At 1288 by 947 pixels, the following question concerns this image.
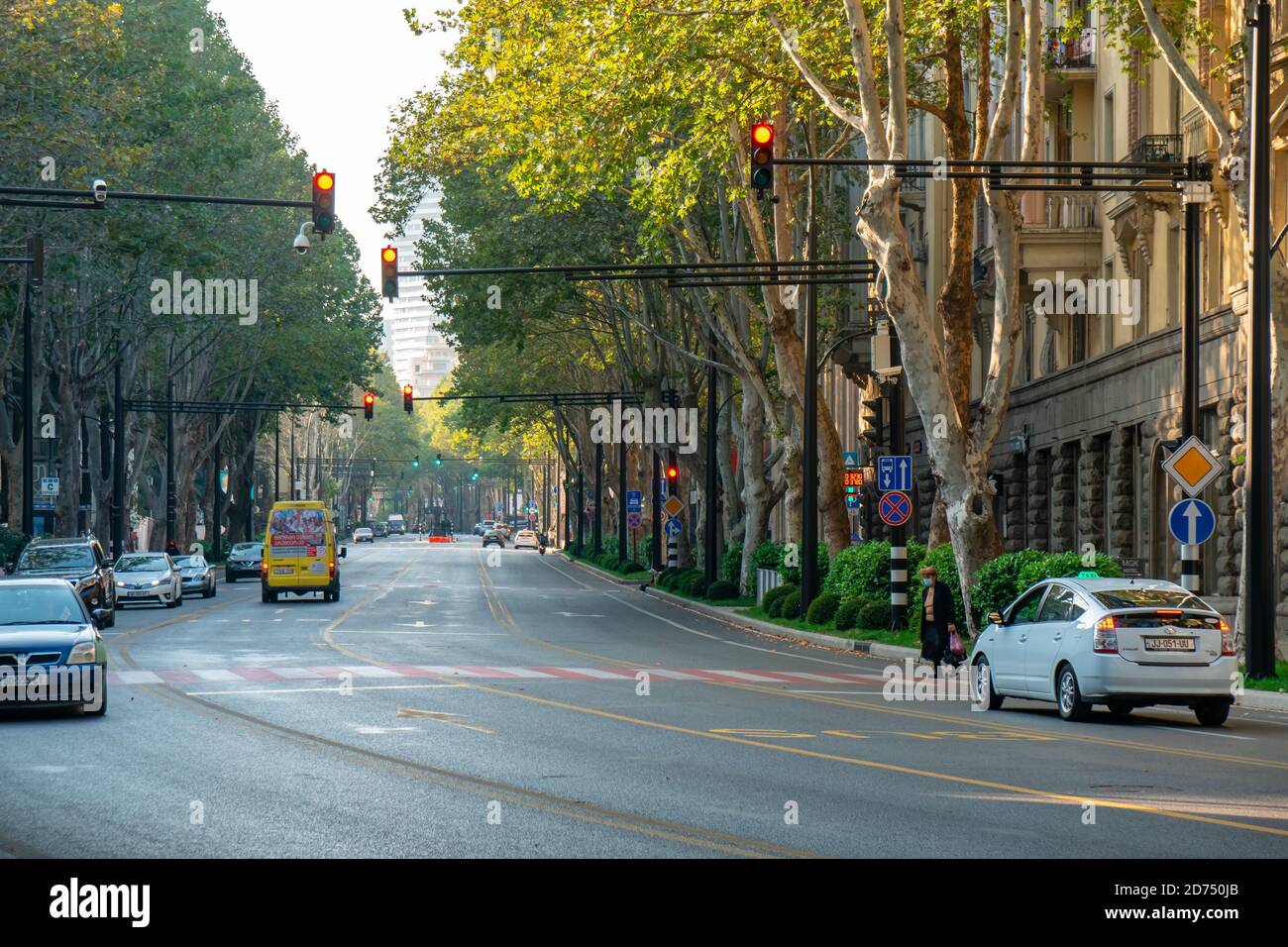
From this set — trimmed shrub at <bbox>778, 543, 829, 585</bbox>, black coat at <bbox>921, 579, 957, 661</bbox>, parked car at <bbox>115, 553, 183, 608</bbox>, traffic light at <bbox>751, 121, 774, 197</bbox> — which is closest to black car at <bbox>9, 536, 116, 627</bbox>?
parked car at <bbox>115, 553, 183, 608</bbox>

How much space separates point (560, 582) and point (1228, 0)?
135ft

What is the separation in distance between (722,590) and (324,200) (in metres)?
29.4

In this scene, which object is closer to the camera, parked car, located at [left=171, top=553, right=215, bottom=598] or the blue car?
the blue car

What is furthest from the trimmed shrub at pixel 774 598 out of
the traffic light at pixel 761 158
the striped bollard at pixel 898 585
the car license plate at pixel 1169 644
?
the car license plate at pixel 1169 644

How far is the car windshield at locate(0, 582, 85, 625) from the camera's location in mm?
20438

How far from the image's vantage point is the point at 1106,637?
19672 mm

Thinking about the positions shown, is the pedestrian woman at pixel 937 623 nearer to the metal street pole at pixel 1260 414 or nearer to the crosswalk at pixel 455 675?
the crosswalk at pixel 455 675

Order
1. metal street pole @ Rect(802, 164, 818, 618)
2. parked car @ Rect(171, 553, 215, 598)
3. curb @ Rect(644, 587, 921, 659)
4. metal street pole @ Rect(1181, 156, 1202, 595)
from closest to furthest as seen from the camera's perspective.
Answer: metal street pole @ Rect(1181, 156, 1202, 595), curb @ Rect(644, 587, 921, 659), metal street pole @ Rect(802, 164, 818, 618), parked car @ Rect(171, 553, 215, 598)

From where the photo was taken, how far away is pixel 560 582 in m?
71.2

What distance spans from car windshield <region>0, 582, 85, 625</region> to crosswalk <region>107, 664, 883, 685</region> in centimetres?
354

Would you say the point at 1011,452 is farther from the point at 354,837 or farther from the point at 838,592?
the point at 354,837

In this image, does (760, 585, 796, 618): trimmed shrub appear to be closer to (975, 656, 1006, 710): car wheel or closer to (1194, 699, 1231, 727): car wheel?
(975, 656, 1006, 710): car wheel

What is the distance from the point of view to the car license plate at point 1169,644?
19.7 m

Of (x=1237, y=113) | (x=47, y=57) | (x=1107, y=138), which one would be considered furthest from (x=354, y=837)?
(x=1107, y=138)
